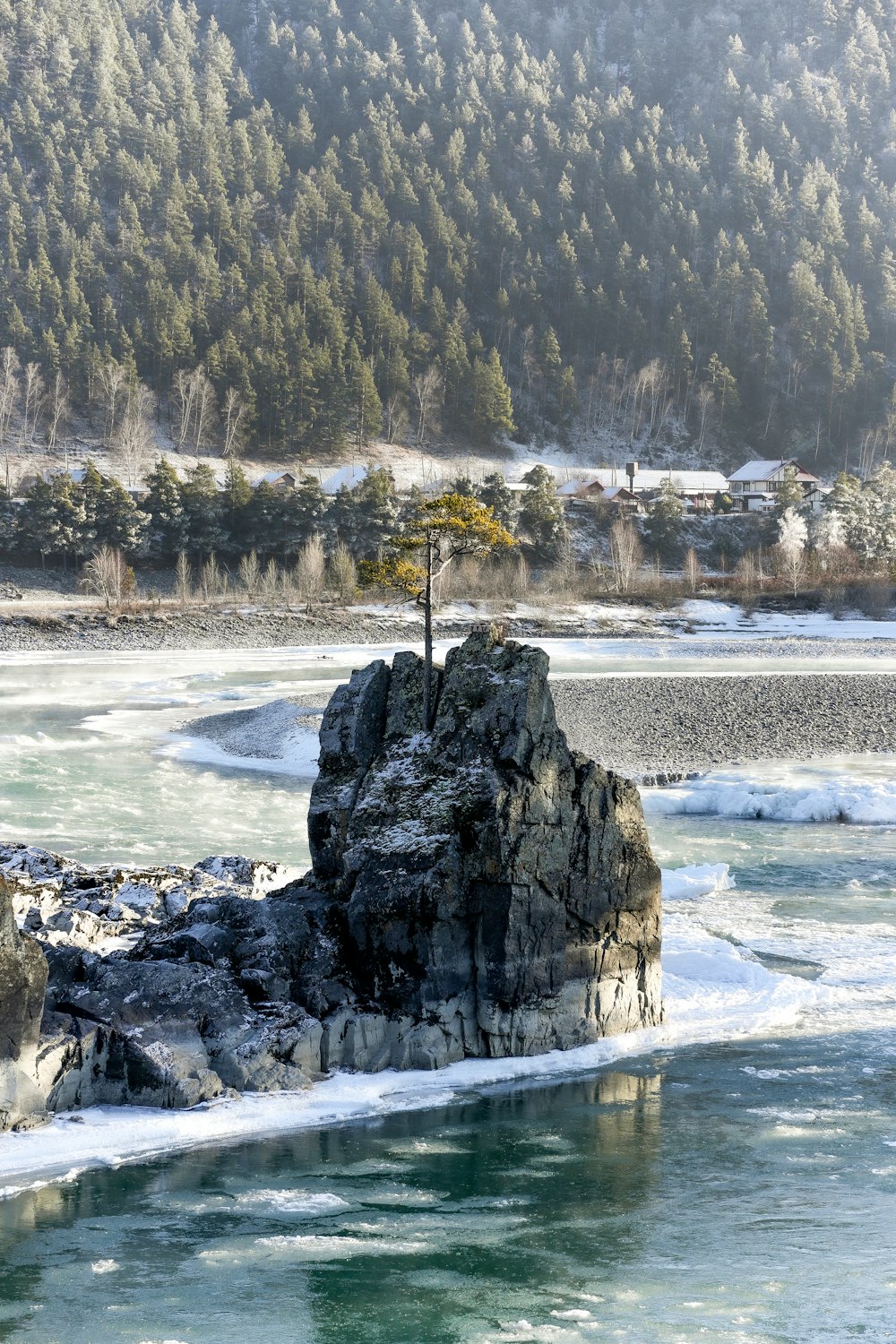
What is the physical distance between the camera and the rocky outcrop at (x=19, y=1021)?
13.1 meters

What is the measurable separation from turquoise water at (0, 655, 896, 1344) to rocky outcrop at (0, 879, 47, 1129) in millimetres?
383

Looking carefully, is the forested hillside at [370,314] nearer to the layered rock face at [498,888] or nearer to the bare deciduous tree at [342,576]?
the bare deciduous tree at [342,576]

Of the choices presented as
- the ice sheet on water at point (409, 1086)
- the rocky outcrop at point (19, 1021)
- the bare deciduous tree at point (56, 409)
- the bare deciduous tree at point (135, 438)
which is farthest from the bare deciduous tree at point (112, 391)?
the rocky outcrop at point (19, 1021)

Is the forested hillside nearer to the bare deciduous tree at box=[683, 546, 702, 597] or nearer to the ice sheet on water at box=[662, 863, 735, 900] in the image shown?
the bare deciduous tree at box=[683, 546, 702, 597]

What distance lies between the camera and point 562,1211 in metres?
12.4

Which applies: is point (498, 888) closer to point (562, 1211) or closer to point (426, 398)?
point (562, 1211)

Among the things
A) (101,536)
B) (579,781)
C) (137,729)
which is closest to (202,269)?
(101,536)

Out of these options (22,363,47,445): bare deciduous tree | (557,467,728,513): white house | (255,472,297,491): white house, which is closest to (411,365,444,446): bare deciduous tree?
(557,467,728,513): white house

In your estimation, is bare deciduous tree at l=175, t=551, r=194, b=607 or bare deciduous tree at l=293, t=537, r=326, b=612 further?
bare deciduous tree at l=293, t=537, r=326, b=612

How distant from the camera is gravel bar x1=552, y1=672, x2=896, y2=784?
36719 millimetres

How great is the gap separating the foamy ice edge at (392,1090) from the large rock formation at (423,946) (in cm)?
25

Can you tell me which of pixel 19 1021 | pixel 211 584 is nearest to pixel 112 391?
pixel 211 584

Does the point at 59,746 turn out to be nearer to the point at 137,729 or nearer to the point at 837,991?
the point at 137,729

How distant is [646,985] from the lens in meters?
17.1
